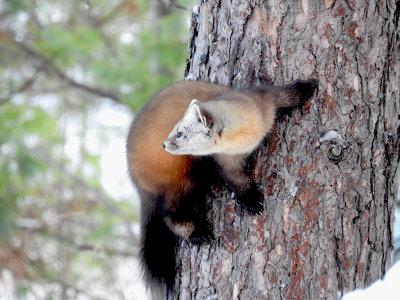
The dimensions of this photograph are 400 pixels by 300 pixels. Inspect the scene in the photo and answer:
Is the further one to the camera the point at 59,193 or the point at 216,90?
the point at 59,193

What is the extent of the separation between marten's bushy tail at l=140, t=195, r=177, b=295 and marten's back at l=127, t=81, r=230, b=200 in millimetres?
178

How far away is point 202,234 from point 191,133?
543 mm

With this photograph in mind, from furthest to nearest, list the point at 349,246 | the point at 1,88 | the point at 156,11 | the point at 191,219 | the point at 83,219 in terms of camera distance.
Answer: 1. the point at 83,219
2. the point at 156,11
3. the point at 1,88
4. the point at 191,219
5. the point at 349,246

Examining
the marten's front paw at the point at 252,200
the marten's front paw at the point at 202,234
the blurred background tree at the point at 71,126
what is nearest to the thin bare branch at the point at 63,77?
the blurred background tree at the point at 71,126

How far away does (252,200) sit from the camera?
2336 millimetres

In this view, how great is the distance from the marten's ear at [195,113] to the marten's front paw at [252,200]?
403 mm

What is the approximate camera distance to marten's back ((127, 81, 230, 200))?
2.71 meters

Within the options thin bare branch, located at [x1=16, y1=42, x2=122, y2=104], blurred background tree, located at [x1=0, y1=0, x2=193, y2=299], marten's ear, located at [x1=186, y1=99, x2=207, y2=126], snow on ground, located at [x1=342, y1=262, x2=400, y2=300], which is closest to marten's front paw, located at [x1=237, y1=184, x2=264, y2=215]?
marten's ear, located at [x1=186, y1=99, x2=207, y2=126]

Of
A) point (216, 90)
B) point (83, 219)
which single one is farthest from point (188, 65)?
point (83, 219)

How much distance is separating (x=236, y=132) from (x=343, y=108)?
0.55m

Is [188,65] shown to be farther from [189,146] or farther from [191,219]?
[191,219]

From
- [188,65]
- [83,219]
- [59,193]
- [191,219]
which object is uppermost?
[188,65]

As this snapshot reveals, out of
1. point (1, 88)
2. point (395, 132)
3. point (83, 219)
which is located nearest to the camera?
point (395, 132)

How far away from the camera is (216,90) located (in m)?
2.70
